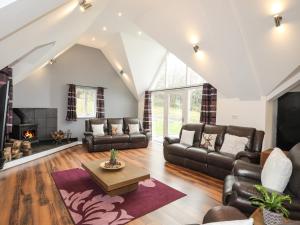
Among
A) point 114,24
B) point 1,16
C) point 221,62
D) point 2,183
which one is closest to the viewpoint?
point 1,16

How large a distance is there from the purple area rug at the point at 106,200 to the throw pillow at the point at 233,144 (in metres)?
1.44

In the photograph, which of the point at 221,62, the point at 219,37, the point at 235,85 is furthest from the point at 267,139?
the point at 219,37

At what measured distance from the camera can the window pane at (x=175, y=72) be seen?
623cm

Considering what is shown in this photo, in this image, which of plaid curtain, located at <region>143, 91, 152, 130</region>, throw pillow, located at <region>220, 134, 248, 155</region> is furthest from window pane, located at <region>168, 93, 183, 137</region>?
throw pillow, located at <region>220, 134, 248, 155</region>

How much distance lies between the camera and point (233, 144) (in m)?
3.72

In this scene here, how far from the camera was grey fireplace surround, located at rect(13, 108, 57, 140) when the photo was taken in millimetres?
5332

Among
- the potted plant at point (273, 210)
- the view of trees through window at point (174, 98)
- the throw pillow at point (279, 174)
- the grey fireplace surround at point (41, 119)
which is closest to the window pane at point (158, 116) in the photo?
the view of trees through window at point (174, 98)

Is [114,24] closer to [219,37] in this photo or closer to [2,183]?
[219,37]

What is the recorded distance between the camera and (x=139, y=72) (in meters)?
6.83

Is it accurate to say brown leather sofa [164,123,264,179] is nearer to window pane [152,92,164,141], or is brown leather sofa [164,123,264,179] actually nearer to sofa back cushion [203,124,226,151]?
sofa back cushion [203,124,226,151]

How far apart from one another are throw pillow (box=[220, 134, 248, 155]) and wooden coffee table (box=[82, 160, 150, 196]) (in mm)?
1811

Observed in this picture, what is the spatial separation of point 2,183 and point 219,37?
4.56 metres

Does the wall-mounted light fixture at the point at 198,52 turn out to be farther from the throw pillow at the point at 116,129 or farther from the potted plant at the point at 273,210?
the throw pillow at the point at 116,129

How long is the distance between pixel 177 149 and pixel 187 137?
0.47m
